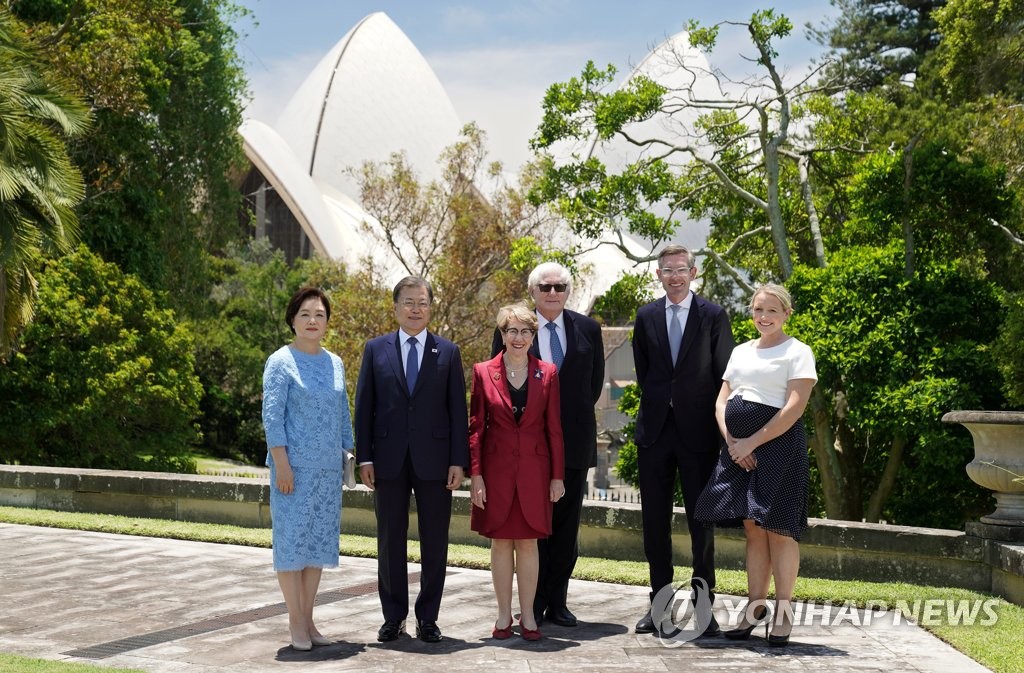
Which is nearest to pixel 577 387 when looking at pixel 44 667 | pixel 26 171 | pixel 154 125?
pixel 44 667

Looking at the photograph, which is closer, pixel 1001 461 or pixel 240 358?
pixel 1001 461

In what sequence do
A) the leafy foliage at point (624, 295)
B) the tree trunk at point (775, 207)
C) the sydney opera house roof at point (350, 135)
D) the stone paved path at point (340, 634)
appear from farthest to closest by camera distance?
the sydney opera house roof at point (350, 135)
the leafy foliage at point (624, 295)
the tree trunk at point (775, 207)
the stone paved path at point (340, 634)

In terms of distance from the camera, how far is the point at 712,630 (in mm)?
4840

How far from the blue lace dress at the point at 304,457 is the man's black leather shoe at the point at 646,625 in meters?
1.38

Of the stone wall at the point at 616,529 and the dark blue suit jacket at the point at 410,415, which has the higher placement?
the dark blue suit jacket at the point at 410,415

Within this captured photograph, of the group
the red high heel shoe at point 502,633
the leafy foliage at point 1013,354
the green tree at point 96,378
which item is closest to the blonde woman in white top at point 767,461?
the red high heel shoe at point 502,633

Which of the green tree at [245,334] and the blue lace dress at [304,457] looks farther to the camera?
the green tree at [245,334]

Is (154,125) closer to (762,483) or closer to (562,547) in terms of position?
(562,547)

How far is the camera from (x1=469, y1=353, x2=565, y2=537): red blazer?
187 inches

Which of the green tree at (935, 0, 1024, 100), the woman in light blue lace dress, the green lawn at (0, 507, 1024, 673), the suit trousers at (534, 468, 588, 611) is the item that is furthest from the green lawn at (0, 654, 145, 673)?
the green tree at (935, 0, 1024, 100)

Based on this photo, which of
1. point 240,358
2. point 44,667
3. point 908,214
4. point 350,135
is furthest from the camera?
point 350,135

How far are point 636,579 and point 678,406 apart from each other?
61.4 inches

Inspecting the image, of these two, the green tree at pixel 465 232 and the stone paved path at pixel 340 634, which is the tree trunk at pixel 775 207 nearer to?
the stone paved path at pixel 340 634

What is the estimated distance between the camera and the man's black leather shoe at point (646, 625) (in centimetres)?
489
